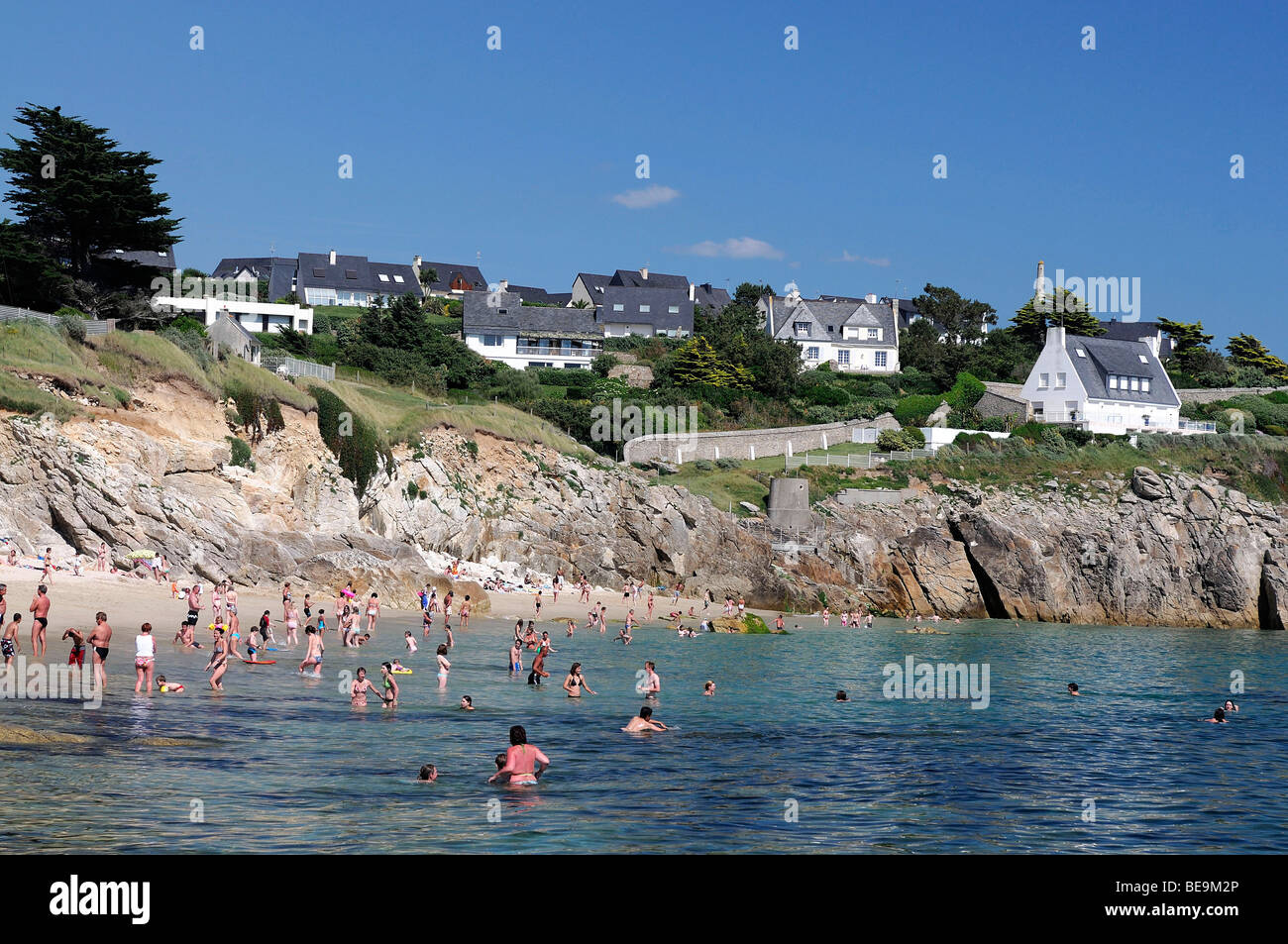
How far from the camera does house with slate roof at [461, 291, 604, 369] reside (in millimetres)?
94688

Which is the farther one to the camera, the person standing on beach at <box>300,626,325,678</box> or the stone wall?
the stone wall

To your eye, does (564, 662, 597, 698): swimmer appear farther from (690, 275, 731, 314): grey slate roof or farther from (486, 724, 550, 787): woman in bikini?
(690, 275, 731, 314): grey slate roof

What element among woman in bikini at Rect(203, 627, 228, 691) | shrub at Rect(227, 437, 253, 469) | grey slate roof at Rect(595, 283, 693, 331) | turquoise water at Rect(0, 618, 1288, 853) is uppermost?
grey slate roof at Rect(595, 283, 693, 331)

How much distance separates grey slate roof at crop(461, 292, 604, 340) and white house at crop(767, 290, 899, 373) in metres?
18.2

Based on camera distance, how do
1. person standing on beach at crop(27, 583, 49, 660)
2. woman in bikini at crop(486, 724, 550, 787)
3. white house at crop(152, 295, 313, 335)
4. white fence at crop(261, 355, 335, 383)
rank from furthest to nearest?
1. white house at crop(152, 295, 313, 335)
2. white fence at crop(261, 355, 335, 383)
3. person standing on beach at crop(27, 583, 49, 660)
4. woman in bikini at crop(486, 724, 550, 787)

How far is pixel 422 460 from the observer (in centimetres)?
5112

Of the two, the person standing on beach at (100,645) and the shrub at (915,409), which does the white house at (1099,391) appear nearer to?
the shrub at (915,409)

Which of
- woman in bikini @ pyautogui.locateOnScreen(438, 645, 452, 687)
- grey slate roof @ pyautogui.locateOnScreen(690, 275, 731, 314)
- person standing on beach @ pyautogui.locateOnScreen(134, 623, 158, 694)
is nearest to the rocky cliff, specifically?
woman in bikini @ pyautogui.locateOnScreen(438, 645, 452, 687)

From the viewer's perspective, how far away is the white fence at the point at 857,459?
6794 centimetres

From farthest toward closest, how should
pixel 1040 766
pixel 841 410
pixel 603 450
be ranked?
pixel 841 410 < pixel 603 450 < pixel 1040 766

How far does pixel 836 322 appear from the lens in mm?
103500

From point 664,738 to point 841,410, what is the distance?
59.8 metres
